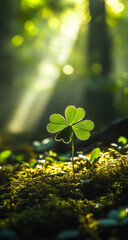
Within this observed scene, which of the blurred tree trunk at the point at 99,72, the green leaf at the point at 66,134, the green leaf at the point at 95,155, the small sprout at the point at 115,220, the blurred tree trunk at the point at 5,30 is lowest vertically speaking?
the small sprout at the point at 115,220

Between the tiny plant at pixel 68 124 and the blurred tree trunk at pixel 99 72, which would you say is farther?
the blurred tree trunk at pixel 99 72

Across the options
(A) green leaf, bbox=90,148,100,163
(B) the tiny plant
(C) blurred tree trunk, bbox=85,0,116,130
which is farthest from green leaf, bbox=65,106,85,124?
(C) blurred tree trunk, bbox=85,0,116,130

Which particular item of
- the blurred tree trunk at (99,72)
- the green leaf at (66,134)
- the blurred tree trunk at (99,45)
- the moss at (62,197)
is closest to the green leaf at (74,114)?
the green leaf at (66,134)

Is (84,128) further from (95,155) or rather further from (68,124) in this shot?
(95,155)

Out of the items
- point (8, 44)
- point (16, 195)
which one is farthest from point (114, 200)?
point (8, 44)

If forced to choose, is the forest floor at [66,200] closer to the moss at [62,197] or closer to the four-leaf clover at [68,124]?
the moss at [62,197]

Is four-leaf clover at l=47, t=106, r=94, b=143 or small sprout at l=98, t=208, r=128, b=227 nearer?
small sprout at l=98, t=208, r=128, b=227

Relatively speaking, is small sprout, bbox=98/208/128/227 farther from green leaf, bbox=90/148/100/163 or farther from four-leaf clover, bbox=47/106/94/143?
four-leaf clover, bbox=47/106/94/143
